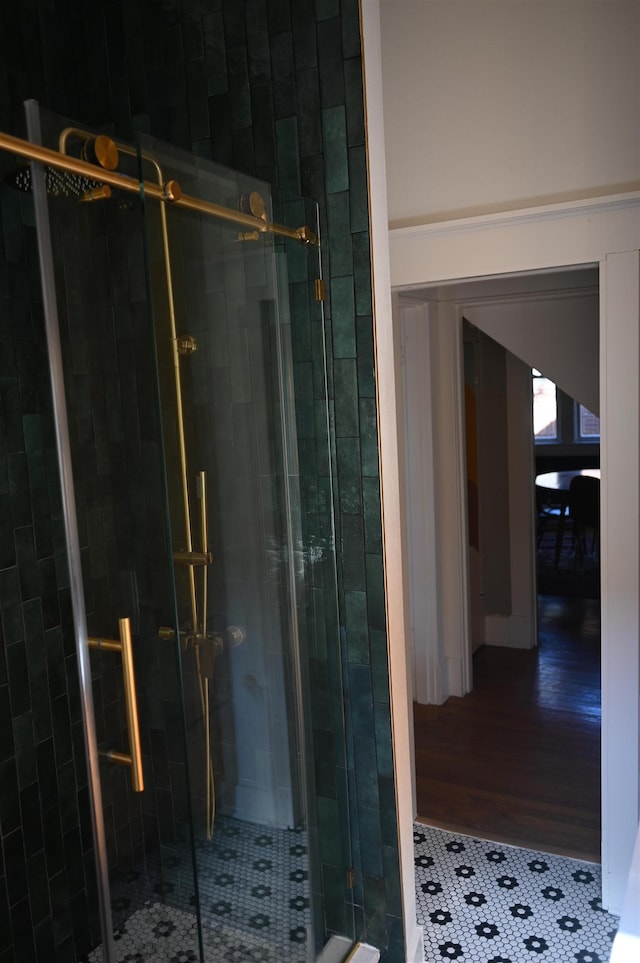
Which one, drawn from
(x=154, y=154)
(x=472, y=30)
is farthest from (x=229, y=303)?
(x=472, y=30)

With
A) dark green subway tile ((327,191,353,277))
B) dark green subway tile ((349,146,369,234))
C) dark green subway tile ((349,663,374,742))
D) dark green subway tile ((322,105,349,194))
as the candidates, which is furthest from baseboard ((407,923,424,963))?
dark green subway tile ((322,105,349,194))

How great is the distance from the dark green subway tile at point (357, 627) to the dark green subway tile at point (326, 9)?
58.5 inches

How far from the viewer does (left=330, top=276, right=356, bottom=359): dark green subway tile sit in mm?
2082

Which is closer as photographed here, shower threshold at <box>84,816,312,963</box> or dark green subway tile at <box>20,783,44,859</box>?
shower threshold at <box>84,816,312,963</box>

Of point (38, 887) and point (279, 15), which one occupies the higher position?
point (279, 15)

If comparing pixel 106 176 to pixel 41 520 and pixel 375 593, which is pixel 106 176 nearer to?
pixel 41 520

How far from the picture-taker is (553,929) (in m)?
2.45

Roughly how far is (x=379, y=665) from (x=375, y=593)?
7.9 inches

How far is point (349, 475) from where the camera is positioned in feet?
7.04

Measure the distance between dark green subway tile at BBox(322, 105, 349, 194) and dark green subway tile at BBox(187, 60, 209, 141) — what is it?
35 centimetres

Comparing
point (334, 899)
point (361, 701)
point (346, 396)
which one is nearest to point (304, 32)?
point (346, 396)

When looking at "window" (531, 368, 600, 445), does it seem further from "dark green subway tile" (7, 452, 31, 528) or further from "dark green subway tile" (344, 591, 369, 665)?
"dark green subway tile" (7, 452, 31, 528)

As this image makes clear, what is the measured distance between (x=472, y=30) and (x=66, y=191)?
1632 millimetres

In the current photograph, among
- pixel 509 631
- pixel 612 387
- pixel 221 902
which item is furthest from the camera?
pixel 509 631
